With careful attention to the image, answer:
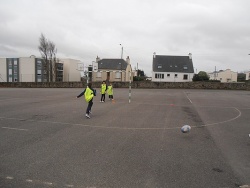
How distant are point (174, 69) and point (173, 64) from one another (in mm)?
1627

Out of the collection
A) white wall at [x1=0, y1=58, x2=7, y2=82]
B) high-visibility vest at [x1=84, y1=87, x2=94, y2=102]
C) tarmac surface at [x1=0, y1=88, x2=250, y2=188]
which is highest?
white wall at [x1=0, y1=58, x2=7, y2=82]

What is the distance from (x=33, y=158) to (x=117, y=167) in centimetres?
190

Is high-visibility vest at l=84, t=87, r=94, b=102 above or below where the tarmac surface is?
above

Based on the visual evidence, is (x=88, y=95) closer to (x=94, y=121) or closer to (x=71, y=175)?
(x=94, y=121)

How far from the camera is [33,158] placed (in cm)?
466

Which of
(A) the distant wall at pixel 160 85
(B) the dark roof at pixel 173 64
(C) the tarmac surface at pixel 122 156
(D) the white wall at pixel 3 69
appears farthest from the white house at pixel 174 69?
(C) the tarmac surface at pixel 122 156

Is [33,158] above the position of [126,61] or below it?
below

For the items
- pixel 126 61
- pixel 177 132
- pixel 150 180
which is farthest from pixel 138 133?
pixel 126 61

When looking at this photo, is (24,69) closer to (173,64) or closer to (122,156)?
(173,64)

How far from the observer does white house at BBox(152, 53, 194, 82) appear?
5534cm

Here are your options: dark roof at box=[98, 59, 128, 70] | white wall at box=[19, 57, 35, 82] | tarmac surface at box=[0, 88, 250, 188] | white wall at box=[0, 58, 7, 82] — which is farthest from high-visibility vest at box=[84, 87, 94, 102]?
white wall at box=[0, 58, 7, 82]

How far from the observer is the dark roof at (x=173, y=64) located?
5562 cm

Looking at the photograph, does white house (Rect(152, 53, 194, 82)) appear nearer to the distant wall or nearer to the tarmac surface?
the distant wall

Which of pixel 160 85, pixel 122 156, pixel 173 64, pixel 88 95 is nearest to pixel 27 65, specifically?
pixel 173 64
